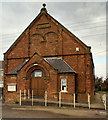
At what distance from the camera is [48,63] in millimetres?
17391

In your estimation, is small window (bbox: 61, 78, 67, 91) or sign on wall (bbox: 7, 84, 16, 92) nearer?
small window (bbox: 61, 78, 67, 91)

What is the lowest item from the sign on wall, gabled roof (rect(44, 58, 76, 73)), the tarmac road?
the tarmac road

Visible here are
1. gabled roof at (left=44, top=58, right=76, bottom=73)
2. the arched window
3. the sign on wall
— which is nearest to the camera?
gabled roof at (left=44, top=58, right=76, bottom=73)

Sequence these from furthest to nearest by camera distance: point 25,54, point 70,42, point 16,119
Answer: point 25,54 < point 70,42 < point 16,119

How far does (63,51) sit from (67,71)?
330cm

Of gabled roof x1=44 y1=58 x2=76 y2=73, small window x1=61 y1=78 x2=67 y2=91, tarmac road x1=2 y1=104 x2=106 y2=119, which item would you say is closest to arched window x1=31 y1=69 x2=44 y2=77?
gabled roof x1=44 y1=58 x2=76 y2=73

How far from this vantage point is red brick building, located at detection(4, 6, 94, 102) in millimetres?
17312

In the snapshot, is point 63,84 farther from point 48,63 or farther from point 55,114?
point 55,114

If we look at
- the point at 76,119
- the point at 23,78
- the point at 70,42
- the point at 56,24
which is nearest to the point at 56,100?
the point at 23,78

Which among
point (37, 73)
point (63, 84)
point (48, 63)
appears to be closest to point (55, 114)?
point (63, 84)

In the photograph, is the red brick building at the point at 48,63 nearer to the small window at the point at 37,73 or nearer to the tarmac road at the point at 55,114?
the small window at the point at 37,73

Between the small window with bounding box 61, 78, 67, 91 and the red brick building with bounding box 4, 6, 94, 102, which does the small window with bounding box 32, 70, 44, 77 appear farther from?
the small window with bounding box 61, 78, 67, 91

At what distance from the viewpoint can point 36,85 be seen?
1861cm

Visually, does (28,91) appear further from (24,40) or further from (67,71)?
(24,40)
